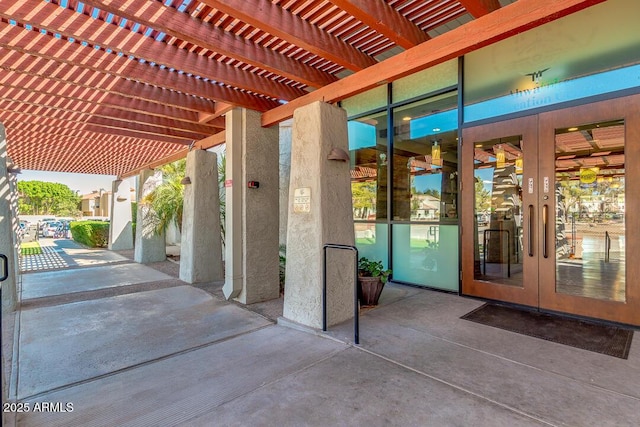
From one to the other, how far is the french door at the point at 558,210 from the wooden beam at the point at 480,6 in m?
1.72

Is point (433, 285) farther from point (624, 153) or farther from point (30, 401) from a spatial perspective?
point (30, 401)

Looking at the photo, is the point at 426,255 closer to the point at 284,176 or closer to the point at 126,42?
the point at 284,176

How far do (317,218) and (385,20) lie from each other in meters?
Result: 2.04

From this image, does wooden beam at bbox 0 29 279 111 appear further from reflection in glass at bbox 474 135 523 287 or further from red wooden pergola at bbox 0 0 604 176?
reflection in glass at bbox 474 135 523 287

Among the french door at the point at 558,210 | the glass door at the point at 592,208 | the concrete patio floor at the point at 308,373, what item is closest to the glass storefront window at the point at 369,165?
the french door at the point at 558,210

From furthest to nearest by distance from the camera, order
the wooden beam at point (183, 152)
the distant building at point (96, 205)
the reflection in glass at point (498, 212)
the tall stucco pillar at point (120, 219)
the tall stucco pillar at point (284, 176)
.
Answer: the distant building at point (96, 205), the tall stucco pillar at point (120, 219), the tall stucco pillar at point (284, 176), the wooden beam at point (183, 152), the reflection in glass at point (498, 212)

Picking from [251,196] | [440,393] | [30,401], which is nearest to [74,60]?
[251,196]

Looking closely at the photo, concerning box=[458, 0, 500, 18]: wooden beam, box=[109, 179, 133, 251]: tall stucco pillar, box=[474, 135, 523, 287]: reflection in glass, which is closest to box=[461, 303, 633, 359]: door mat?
box=[474, 135, 523, 287]: reflection in glass

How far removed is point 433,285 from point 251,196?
3.18 m

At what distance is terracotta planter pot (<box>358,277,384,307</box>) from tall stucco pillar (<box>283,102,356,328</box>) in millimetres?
450

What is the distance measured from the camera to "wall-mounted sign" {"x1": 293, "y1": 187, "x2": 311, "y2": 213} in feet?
12.2

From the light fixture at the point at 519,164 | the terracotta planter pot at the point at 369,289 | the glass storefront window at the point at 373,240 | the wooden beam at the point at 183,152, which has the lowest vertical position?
the terracotta planter pot at the point at 369,289

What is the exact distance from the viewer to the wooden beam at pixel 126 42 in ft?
8.98

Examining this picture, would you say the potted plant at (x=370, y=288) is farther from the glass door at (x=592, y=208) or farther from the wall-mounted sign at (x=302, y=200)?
the glass door at (x=592, y=208)
